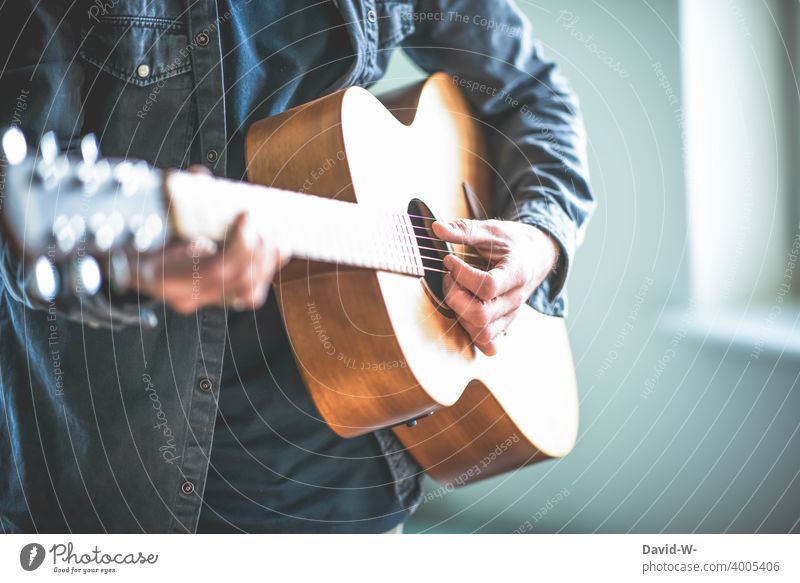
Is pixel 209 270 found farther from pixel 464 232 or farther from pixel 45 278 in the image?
pixel 464 232

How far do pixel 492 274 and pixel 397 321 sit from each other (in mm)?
90

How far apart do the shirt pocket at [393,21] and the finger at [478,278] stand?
0.19 metres

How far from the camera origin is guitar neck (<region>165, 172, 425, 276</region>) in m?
0.30

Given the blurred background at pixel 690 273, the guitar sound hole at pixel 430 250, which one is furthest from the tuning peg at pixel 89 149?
the blurred background at pixel 690 273

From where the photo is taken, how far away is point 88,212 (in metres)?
0.29

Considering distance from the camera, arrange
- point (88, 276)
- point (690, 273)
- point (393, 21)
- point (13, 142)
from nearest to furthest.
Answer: point (88, 276), point (13, 142), point (393, 21), point (690, 273)

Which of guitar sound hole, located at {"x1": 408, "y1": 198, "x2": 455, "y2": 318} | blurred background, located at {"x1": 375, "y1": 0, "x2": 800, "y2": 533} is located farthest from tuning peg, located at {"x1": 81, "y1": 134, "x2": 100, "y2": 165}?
blurred background, located at {"x1": 375, "y1": 0, "x2": 800, "y2": 533}

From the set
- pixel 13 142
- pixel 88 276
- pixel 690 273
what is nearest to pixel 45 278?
pixel 88 276

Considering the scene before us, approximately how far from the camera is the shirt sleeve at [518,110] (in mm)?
571

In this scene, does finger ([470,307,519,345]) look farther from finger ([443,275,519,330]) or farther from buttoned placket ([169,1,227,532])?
buttoned placket ([169,1,227,532])

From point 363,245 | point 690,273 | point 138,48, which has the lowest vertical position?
point 690,273

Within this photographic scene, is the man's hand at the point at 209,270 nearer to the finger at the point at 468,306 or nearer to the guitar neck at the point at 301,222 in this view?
the guitar neck at the point at 301,222

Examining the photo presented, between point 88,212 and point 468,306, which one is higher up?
point 88,212
